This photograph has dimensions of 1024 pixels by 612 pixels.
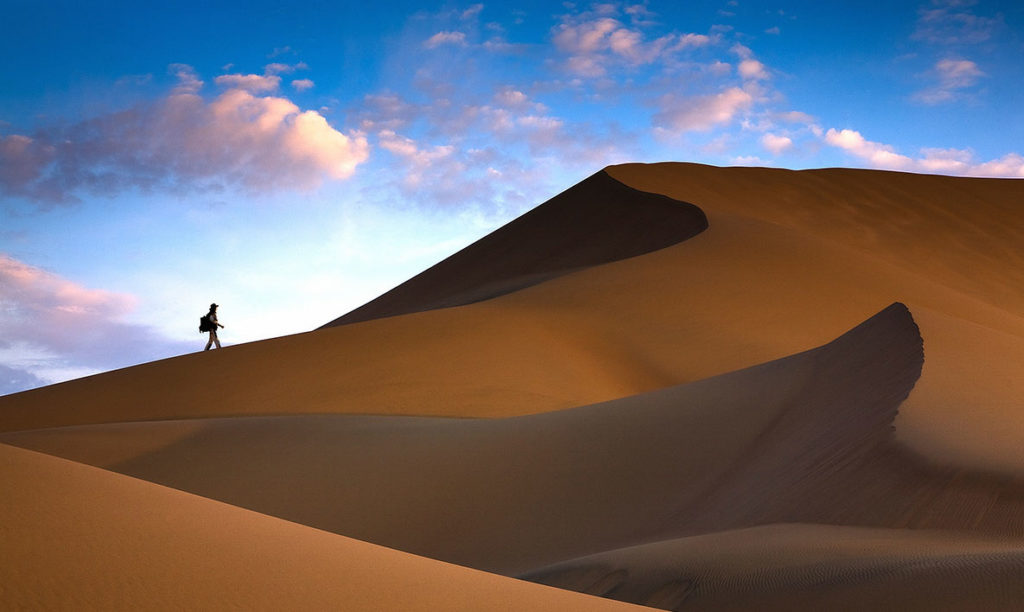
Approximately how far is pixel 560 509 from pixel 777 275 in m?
16.2

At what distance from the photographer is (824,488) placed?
6.48 m

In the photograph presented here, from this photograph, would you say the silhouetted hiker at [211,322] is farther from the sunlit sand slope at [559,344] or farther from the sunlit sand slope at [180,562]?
the sunlit sand slope at [180,562]

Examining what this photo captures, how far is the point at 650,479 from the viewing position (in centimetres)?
872

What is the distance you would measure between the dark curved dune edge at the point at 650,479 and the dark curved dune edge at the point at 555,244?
14.0 meters

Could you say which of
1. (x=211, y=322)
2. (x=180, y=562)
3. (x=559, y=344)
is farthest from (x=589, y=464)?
(x=211, y=322)

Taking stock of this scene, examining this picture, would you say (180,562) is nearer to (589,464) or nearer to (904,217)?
(589,464)

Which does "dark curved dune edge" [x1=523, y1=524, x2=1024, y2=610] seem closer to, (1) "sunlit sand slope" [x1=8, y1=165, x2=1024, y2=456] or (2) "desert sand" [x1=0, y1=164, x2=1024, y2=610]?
(2) "desert sand" [x1=0, y1=164, x2=1024, y2=610]

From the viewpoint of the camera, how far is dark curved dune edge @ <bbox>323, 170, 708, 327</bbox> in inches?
1104

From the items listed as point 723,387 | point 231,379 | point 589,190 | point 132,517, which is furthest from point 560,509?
point 589,190

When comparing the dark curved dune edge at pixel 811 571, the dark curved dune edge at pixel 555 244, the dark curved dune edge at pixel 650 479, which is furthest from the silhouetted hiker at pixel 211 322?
the dark curved dune edge at pixel 811 571

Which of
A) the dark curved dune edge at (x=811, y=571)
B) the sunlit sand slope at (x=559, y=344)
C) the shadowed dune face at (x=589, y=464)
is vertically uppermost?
the sunlit sand slope at (x=559, y=344)

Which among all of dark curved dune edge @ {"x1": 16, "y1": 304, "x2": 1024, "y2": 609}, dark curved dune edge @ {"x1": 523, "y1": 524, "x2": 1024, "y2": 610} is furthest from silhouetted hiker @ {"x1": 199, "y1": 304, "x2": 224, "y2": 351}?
dark curved dune edge @ {"x1": 523, "y1": 524, "x2": 1024, "y2": 610}

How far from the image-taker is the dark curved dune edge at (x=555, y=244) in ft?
92.0

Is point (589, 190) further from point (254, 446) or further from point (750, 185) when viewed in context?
point (254, 446)
